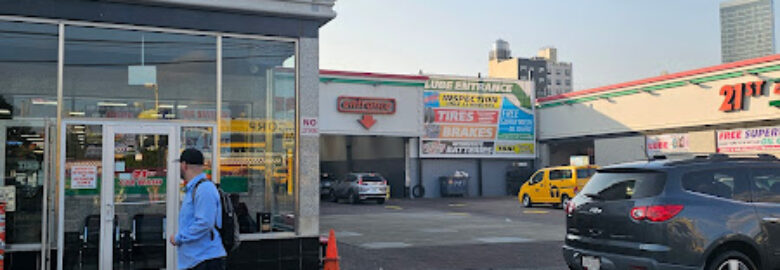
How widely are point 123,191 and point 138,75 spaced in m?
1.64

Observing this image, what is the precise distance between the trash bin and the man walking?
30.8m

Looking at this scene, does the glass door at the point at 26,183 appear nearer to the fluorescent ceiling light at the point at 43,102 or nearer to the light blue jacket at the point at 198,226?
the fluorescent ceiling light at the point at 43,102

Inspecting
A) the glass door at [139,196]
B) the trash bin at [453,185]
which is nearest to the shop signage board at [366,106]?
the trash bin at [453,185]

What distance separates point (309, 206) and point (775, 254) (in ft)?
19.2

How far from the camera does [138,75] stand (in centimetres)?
982

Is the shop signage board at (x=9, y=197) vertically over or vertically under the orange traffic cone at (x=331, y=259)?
over

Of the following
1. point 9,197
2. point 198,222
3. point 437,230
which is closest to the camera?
point 198,222

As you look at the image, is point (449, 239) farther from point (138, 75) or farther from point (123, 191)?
point (138, 75)

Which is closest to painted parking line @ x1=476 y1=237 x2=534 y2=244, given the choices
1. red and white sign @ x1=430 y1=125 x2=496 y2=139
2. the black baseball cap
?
the black baseball cap

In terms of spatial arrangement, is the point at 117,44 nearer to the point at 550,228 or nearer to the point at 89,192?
the point at 89,192

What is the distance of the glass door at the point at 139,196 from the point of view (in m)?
9.25

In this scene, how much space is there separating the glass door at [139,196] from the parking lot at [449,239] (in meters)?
3.00

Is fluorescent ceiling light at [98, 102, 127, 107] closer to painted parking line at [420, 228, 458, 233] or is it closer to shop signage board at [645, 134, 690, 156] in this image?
painted parking line at [420, 228, 458, 233]

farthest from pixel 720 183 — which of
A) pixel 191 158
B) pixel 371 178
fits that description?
pixel 371 178
